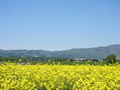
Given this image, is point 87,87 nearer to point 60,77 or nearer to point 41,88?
point 60,77

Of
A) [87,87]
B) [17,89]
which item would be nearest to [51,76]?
[17,89]

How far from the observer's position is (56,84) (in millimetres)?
5863

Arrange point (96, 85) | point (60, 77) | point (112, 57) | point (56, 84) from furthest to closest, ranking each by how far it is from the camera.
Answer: point (112, 57) < point (60, 77) < point (56, 84) < point (96, 85)

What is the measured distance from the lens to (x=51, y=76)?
266 inches

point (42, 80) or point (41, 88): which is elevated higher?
point (42, 80)

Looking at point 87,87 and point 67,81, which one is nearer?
point 87,87

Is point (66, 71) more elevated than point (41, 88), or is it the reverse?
point (66, 71)

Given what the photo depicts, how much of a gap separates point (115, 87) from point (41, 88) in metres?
3.06

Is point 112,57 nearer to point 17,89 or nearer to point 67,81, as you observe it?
point 67,81

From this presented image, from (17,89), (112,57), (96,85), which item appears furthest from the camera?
(112,57)

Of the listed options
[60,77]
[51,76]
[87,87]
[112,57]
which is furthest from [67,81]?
[112,57]

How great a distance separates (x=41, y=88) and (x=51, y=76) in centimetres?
87

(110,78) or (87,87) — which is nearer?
(87,87)

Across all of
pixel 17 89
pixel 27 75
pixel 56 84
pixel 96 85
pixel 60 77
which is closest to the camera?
pixel 96 85
